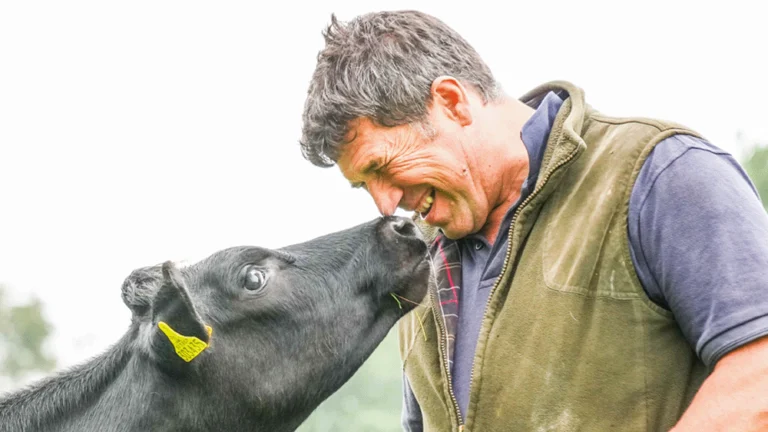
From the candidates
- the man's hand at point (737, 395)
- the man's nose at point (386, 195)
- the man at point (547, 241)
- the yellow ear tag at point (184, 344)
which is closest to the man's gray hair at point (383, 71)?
the man at point (547, 241)

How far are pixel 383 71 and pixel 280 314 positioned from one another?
3.94ft

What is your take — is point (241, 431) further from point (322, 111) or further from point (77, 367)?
point (322, 111)

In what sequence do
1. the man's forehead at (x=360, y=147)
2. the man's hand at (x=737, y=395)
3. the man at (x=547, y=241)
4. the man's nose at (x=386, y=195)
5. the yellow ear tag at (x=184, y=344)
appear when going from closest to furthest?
the man's hand at (x=737, y=395), the man at (x=547, y=241), the yellow ear tag at (x=184, y=344), the man's forehead at (x=360, y=147), the man's nose at (x=386, y=195)

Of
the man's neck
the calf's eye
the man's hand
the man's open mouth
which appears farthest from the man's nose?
the man's hand

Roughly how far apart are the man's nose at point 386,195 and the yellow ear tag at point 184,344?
1032mm

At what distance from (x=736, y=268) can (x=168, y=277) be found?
216 centimetres

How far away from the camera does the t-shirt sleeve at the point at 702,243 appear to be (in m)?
2.98

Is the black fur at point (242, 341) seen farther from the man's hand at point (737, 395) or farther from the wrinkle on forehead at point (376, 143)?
the man's hand at point (737, 395)

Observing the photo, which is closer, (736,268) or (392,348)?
(736,268)

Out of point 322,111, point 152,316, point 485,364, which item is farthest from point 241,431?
point 322,111

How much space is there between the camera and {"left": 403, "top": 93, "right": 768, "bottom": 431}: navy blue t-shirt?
2.98m

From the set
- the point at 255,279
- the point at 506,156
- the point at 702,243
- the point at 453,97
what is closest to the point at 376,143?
the point at 453,97

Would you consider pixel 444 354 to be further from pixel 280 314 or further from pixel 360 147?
pixel 360 147

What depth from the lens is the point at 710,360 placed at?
3057mm
